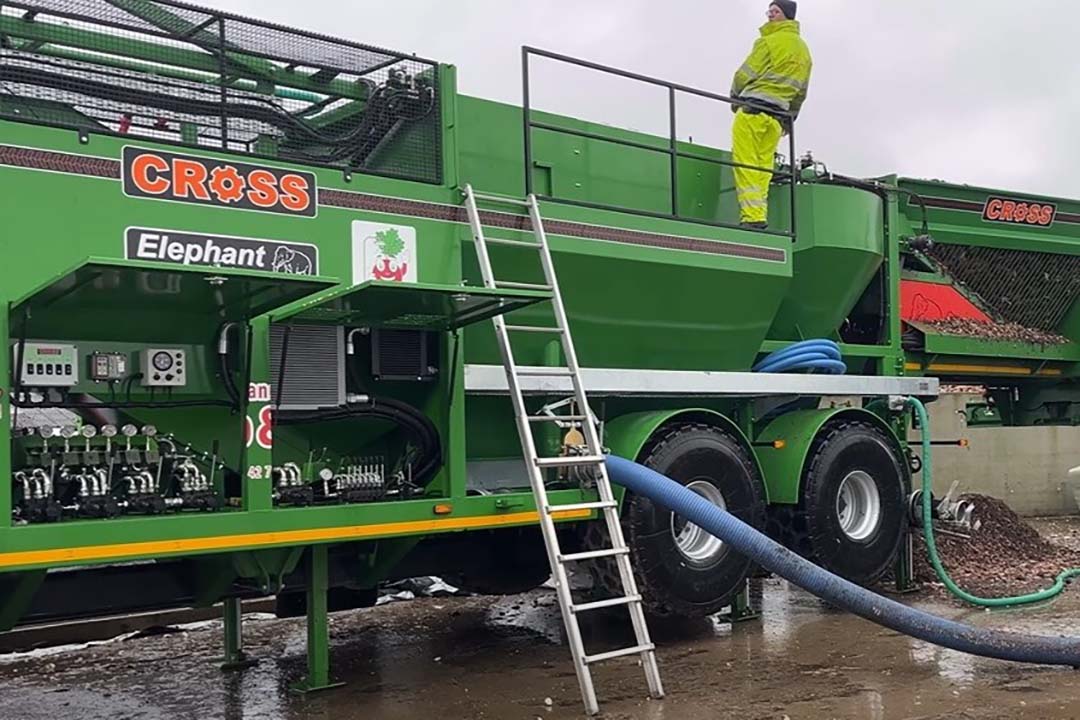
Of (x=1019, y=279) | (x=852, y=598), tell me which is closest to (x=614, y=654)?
(x=852, y=598)

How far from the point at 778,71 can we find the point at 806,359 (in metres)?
1.84

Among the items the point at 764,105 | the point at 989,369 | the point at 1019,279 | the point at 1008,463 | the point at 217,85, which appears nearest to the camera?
the point at 217,85

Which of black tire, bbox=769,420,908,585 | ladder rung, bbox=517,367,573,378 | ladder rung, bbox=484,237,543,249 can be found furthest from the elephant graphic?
black tire, bbox=769,420,908,585

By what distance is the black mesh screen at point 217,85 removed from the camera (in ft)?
15.5

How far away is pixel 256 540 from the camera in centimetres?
486

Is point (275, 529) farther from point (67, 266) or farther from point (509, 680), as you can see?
point (509, 680)

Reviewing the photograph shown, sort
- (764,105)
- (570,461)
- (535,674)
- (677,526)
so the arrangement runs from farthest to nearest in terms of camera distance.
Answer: (764,105)
(677,526)
(535,674)
(570,461)

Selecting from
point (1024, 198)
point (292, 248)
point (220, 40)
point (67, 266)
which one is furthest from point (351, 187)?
point (1024, 198)

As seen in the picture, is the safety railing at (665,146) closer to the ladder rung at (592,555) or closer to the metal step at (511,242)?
the metal step at (511,242)

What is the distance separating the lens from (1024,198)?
1041 centimetres

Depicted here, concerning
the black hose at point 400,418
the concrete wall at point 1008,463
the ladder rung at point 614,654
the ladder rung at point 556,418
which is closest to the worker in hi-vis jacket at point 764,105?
the ladder rung at point 556,418

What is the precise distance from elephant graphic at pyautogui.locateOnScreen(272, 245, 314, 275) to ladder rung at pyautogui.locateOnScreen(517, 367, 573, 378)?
1212mm

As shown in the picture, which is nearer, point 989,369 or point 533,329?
point 533,329

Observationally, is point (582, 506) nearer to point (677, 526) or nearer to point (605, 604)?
point (605, 604)
